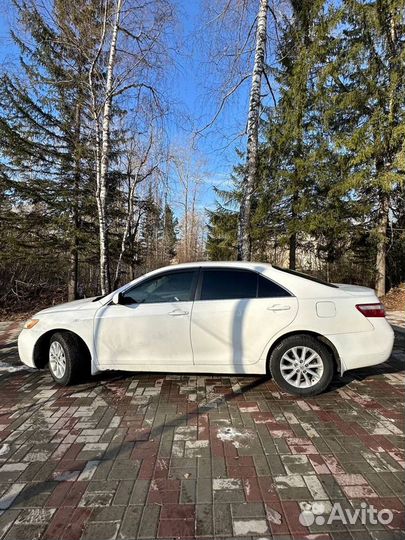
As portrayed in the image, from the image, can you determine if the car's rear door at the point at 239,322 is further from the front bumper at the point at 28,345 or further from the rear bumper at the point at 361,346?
the front bumper at the point at 28,345

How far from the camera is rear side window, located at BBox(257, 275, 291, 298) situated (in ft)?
A: 13.5

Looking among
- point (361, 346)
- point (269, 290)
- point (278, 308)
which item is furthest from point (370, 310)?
point (269, 290)

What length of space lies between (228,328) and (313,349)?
982 millimetres

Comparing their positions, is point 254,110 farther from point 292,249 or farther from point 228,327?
point 292,249

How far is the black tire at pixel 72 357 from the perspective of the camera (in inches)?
174

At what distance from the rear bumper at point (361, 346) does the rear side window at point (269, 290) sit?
0.71 m

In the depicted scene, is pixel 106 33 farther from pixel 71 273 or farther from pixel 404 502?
pixel 404 502

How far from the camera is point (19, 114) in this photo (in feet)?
34.6

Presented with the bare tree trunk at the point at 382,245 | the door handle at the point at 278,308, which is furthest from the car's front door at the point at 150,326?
the bare tree trunk at the point at 382,245

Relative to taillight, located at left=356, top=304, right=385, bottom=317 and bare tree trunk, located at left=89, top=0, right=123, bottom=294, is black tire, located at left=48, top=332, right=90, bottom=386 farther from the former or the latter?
bare tree trunk, located at left=89, top=0, right=123, bottom=294

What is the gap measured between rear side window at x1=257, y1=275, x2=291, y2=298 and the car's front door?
2.66ft

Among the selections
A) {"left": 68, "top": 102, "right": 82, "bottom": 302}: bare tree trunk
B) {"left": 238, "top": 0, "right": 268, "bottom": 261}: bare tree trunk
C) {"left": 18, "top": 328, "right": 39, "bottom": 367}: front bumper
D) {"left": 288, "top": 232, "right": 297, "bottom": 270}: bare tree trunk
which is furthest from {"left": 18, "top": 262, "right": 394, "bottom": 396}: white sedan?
{"left": 288, "top": 232, "right": 297, "bottom": 270}: bare tree trunk

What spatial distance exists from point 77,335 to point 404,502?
374cm

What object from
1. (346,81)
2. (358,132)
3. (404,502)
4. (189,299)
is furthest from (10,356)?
(346,81)
